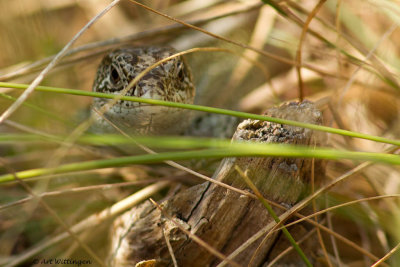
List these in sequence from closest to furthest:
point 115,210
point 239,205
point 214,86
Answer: point 239,205 → point 115,210 → point 214,86

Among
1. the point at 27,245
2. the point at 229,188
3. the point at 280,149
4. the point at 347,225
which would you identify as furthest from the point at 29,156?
the point at 347,225

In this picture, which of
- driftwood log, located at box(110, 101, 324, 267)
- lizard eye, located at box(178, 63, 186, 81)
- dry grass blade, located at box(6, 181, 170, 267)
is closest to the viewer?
driftwood log, located at box(110, 101, 324, 267)

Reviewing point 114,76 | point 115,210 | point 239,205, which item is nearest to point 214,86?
point 114,76

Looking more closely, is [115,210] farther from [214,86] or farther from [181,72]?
[214,86]

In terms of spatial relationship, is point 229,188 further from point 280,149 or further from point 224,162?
point 280,149

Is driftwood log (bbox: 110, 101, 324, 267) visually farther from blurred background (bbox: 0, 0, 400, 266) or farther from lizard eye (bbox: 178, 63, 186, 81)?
lizard eye (bbox: 178, 63, 186, 81)

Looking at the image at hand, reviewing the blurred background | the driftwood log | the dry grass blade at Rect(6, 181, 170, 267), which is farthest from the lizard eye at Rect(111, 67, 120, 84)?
the driftwood log
